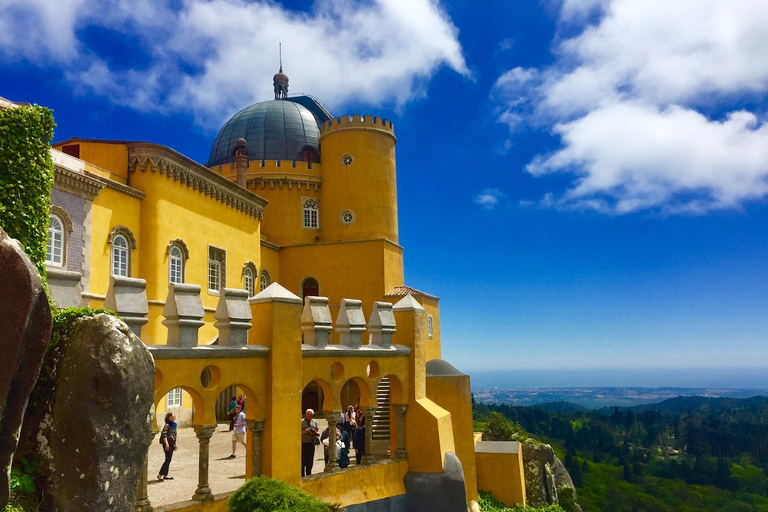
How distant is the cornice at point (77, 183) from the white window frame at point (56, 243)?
104cm

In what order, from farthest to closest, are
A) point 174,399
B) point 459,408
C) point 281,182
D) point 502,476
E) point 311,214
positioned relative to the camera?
point 311,214
point 281,182
point 174,399
point 502,476
point 459,408

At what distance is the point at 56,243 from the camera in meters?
18.5

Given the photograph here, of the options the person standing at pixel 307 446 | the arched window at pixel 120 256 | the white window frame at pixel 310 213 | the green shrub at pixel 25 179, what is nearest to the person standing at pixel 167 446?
the person standing at pixel 307 446

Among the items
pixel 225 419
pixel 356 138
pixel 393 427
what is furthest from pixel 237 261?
pixel 393 427

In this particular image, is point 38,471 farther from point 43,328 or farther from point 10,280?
point 10,280

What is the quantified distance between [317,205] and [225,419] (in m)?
Answer: 14.0

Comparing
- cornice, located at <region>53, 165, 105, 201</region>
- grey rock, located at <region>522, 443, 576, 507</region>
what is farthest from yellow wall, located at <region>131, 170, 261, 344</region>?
grey rock, located at <region>522, 443, 576, 507</region>

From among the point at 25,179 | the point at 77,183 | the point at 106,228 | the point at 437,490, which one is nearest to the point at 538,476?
the point at 437,490

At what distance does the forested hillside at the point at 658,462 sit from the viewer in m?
71.1

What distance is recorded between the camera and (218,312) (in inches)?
452

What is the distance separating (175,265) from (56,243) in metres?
4.74

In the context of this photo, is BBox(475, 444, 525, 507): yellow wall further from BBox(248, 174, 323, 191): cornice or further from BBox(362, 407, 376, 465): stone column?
BBox(248, 174, 323, 191): cornice

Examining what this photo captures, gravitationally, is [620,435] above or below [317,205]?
below

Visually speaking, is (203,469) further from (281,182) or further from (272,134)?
(272,134)
